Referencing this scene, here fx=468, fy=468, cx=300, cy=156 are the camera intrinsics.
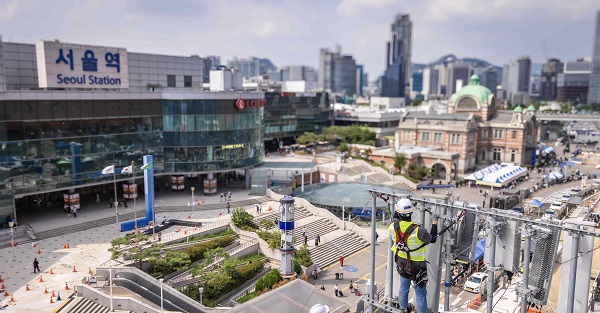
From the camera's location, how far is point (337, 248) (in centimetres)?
4203

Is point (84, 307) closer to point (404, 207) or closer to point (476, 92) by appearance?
point (404, 207)

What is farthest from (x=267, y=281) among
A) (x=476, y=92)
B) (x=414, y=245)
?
(x=476, y=92)

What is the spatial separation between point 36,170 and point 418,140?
5964cm

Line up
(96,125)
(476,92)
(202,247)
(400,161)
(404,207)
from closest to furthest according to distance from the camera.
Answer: (404,207)
(202,247)
(96,125)
(400,161)
(476,92)

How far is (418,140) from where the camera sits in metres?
81.8

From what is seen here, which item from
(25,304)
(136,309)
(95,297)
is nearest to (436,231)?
(136,309)

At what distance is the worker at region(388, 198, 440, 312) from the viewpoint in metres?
12.4

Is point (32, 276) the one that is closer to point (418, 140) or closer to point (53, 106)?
Answer: point (53, 106)

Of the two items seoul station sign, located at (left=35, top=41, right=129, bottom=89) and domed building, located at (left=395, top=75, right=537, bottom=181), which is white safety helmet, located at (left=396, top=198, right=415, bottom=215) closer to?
seoul station sign, located at (left=35, top=41, right=129, bottom=89)

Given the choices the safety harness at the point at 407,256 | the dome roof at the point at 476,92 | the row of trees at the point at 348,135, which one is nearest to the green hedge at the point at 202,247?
the safety harness at the point at 407,256

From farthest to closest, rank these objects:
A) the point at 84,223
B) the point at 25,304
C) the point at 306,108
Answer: the point at 306,108 < the point at 84,223 < the point at 25,304

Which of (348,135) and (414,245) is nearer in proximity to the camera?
(414,245)

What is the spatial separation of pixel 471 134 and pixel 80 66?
6001 cm

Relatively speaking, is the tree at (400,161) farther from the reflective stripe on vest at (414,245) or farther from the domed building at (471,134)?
the reflective stripe on vest at (414,245)
